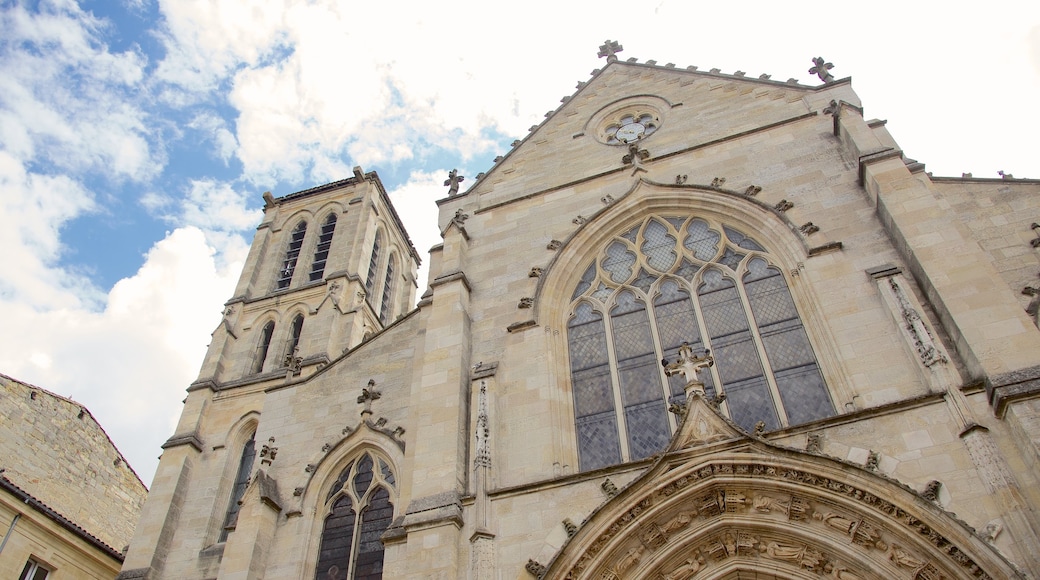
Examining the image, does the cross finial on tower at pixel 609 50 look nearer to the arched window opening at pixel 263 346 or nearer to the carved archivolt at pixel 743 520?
the carved archivolt at pixel 743 520

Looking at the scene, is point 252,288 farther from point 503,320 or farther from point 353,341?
point 503,320

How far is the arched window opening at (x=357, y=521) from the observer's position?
35.1 feet

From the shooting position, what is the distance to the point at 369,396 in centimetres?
1220

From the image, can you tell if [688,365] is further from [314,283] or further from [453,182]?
[314,283]

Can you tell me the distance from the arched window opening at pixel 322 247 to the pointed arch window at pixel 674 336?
14.6 metres

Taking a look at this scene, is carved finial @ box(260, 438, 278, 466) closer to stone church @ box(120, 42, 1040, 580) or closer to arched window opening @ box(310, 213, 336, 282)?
stone church @ box(120, 42, 1040, 580)

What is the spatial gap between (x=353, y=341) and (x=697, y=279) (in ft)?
42.3

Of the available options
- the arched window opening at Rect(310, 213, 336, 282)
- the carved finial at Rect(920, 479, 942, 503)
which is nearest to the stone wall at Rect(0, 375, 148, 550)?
the arched window opening at Rect(310, 213, 336, 282)

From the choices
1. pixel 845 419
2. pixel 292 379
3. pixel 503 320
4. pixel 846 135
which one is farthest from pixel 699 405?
pixel 292 379

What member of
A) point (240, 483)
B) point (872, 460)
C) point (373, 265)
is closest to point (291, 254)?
point (373, 265)

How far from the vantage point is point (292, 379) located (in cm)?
1362

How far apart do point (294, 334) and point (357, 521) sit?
12429 mm

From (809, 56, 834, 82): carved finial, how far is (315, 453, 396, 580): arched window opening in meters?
10.3

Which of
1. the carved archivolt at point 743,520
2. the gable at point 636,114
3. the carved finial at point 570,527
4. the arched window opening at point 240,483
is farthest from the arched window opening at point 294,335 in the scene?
the carved archivolt at point 743,520
